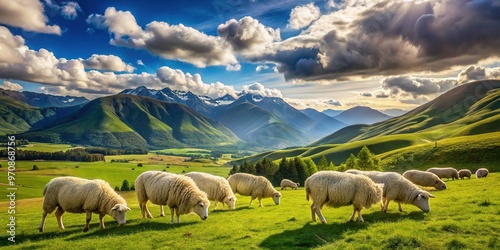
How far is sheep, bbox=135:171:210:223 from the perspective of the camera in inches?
736

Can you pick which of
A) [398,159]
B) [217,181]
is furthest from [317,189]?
[398,159]

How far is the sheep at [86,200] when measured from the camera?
17.2 metres

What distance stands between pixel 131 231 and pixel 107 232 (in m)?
1.42

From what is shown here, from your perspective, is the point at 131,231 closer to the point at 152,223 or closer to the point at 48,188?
the point at 152,223

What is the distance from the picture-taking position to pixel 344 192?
Result: 16.1 m

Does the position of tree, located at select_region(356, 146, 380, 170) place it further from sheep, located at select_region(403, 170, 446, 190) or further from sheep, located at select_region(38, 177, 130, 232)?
sheep, located at select_region(38, 177, 130, 232)

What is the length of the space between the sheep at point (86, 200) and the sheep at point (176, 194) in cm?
240

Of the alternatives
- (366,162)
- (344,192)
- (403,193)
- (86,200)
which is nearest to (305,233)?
(344,192)

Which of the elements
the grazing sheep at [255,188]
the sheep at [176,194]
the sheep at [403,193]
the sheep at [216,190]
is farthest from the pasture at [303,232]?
the grazing sheep at [255,188]

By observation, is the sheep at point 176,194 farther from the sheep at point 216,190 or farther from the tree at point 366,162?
the tree at point 366,162

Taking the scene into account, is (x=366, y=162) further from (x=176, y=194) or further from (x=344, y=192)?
(x=176, y=194)

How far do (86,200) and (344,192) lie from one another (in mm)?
15342

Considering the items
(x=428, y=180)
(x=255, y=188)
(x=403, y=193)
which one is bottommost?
(x=428, y=180)

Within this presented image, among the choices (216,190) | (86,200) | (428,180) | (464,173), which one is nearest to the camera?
(86,200)
